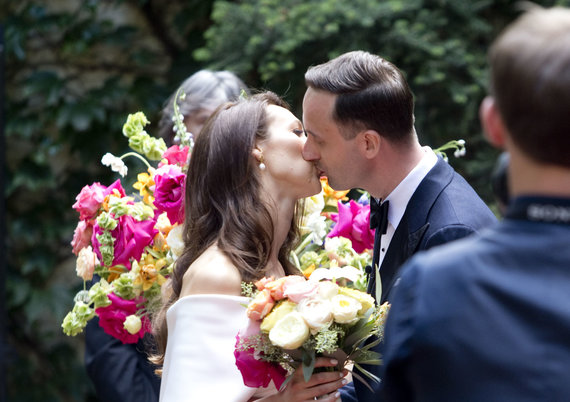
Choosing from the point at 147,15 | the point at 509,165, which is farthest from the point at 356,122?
the point at 147,15

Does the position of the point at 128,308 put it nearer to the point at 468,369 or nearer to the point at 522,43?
the point at 468,369

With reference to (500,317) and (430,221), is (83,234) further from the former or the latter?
(500,317)

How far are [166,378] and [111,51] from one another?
15.6 ft

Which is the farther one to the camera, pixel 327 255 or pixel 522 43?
pixel 327 255

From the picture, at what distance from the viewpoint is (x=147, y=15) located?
21.7ft

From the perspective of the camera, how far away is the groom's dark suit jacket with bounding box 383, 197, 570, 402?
1197 mm

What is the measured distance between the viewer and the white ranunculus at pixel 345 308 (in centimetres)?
195

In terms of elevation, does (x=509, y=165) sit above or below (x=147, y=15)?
above

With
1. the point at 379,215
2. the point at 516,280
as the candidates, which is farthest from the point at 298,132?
the point at 516,280

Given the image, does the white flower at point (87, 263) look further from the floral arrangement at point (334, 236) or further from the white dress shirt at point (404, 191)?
the white dress shirt at point (404, 191)

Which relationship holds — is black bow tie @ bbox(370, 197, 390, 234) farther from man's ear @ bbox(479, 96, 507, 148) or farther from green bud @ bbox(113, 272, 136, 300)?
→ man's ear @ bbox(479, 96, 507, 148)

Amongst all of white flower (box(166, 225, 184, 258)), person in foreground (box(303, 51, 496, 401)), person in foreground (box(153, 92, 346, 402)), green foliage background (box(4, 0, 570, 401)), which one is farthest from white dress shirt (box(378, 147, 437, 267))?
green foliage background (box(4, 0, 570, 401))

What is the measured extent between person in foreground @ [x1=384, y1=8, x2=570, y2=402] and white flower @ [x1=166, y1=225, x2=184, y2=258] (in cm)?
149

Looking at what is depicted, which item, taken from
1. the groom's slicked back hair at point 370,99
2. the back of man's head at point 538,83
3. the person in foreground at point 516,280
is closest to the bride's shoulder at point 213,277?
the groom's slicked back hair at point 370,99
